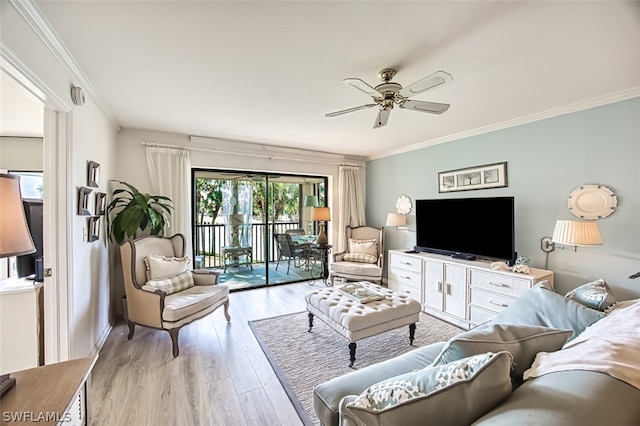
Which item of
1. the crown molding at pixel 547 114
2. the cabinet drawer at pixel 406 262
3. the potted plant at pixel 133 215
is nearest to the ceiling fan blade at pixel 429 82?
the crown molding at pixel 547 114

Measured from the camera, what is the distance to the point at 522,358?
108 cm

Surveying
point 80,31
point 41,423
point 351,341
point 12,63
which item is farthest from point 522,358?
point 80,31

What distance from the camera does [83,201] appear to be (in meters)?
2.25

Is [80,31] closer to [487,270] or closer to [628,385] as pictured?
[628,385]

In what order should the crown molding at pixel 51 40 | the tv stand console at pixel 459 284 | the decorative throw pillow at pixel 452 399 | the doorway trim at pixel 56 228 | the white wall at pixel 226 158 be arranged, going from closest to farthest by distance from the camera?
the decorative throw pillow at pixel 452 399 → the crown molding at pixel 51 40 → the doorway trim at pixel 56 228 → the tv stand console at pixel 459 284 → the white wall at pixel 226 158

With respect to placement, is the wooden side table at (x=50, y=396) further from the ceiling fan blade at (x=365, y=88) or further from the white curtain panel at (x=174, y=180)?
the white curtain panel at (x=174, y=180)

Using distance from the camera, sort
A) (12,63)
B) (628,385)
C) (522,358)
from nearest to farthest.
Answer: (628,385), (522,358), (12,63)

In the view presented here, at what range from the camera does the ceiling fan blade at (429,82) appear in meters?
1.65

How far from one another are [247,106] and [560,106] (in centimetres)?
317

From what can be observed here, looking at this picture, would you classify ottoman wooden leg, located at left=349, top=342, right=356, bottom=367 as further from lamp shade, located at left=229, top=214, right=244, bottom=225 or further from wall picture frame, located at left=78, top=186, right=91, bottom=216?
lamp shade, located at left=229, top=214, right=244, bottom=225

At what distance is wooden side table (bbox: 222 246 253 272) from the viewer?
4.67m

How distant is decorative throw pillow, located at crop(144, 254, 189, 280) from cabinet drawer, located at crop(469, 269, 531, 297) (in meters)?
3.40

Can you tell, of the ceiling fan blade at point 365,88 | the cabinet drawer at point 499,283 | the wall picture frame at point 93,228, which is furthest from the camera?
the cabinet drawer at point 499,283

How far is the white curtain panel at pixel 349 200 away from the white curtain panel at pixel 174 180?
2.61m
